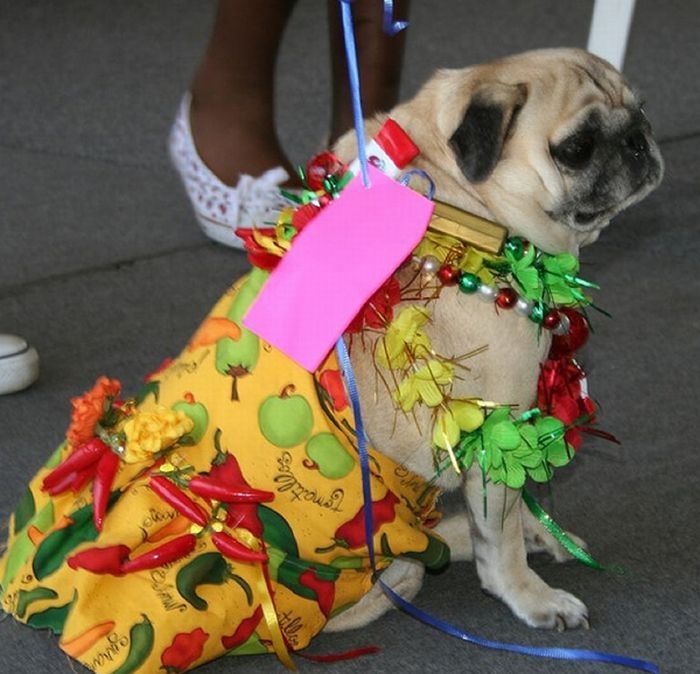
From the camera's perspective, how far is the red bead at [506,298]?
159 cm

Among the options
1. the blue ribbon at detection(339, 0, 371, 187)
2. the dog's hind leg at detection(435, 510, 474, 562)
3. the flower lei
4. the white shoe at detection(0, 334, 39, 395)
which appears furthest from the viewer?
the white shoe at detection(0, 334, 39, 395)

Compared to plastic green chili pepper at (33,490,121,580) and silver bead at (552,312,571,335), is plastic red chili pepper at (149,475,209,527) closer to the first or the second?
plastic green chili pepper at (33,490,121,580)

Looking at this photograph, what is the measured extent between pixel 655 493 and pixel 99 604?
0.97m

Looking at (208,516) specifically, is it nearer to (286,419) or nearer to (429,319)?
(286,419)

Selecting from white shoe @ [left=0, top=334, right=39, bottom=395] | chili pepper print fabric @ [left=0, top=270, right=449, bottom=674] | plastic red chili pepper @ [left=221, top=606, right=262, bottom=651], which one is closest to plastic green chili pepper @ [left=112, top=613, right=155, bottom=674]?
chili pepper print fabric @ [left=0, top=270, right=449, bottom=674]

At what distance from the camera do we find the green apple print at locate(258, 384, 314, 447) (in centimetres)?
159

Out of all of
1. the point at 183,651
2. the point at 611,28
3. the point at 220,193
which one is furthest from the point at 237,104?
the point at 183,651

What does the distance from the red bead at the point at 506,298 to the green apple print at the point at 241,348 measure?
302 millimetres

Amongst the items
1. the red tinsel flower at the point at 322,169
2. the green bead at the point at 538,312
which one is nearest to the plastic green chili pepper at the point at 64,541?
the red tinsel flower at the point at 322,169

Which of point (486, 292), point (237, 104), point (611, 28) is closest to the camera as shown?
point (486, 292)

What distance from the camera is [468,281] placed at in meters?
1.58

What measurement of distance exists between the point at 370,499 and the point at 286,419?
157mm

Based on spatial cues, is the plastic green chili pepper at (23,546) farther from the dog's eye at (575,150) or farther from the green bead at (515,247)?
the dog's eye at (575,150)

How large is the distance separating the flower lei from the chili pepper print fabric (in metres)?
0.07
